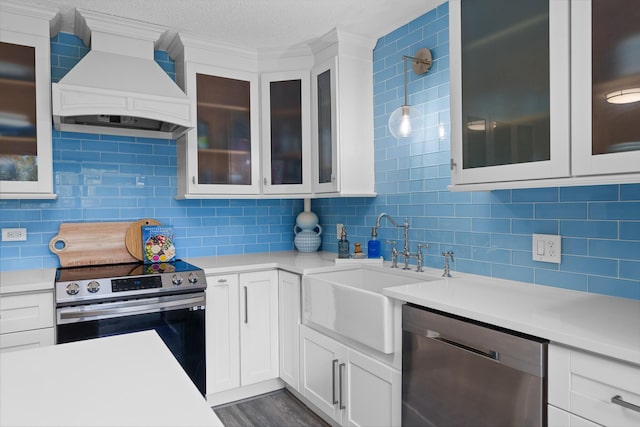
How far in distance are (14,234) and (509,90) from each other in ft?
9.32

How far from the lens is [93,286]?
→ 2262 millimetres

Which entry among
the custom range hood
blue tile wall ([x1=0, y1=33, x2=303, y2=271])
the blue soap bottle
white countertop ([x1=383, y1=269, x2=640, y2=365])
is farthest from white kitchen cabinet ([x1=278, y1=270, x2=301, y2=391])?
the custom range hood

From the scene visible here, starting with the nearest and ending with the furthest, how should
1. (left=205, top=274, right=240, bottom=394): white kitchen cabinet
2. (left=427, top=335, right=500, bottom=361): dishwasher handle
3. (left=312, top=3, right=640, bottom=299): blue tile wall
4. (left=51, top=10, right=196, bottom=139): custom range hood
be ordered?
(left=427, top=335, right=500, bottom=361): dishwasher handle → (left=312, top=3, right=640, bottom=299): blue tile wall → (left=51, top=10, right=196, bottom=139): custom range hood → (left=205, top=274, right=240, bottom=394): white kitchen cabinet

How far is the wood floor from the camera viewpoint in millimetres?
2553

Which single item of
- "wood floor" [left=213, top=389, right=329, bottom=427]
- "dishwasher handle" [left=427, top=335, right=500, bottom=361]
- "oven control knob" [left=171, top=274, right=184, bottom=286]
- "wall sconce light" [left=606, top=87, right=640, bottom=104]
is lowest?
"wood floor" [left=213, top=389, right=329, bottom=427]

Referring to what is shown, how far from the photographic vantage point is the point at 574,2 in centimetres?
142

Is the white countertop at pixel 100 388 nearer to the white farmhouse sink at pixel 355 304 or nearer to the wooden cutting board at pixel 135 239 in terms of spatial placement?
the white farmhouse sink at pixel 355 304

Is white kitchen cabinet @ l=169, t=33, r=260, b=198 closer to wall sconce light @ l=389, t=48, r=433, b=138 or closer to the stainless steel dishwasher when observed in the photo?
wall sconce light @ l=389, t=48, r=433, b=138

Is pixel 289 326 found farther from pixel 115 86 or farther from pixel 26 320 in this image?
pixel 115 86

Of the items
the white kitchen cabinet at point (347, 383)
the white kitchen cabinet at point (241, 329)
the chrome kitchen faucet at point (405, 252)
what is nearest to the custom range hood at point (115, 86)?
the white kitchen cabinet at point (241, 329)

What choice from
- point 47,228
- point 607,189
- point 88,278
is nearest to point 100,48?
point 47,228

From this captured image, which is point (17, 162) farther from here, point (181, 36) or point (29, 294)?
point (181, 36)

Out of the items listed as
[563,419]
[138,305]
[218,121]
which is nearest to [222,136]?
[218,121]

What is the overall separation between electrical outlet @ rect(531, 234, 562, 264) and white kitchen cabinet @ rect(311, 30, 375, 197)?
1.16 m
